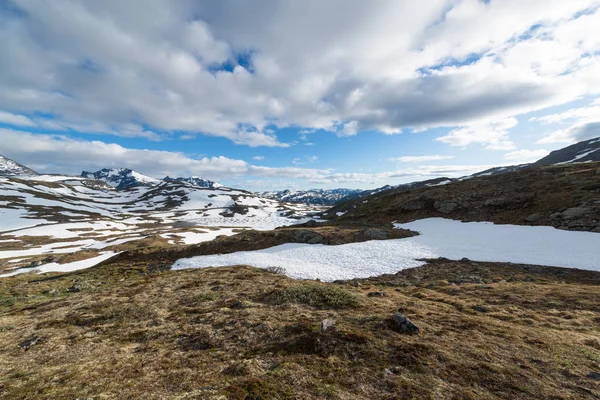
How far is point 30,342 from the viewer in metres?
12.8

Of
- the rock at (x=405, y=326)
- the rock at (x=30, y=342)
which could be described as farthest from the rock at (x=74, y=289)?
the rock at (x=405, y=326)

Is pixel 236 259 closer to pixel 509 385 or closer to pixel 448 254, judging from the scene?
pixel 448 254

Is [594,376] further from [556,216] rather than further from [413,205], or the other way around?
[413,205]

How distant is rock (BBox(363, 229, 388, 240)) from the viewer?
38438 mm

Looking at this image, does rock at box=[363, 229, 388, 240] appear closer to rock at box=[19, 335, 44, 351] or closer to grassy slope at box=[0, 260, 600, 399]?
grassy slope at box=[0, 260, 600, 399]

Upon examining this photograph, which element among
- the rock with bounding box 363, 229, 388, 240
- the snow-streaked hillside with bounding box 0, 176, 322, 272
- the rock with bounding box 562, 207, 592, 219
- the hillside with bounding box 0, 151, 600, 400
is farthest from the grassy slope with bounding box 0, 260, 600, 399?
the snow-streaked hillside with bounding box 0, 176, 322, 272

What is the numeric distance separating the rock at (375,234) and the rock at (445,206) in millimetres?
22016

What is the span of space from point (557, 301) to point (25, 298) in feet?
144

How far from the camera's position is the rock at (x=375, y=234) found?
3844 cm

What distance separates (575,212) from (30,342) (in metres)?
57.0

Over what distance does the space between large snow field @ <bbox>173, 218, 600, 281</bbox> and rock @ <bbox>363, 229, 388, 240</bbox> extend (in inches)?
91.4

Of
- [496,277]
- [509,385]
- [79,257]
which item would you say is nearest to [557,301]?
[496,277]

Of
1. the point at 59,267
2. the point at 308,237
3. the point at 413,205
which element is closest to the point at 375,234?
the point at 308,237

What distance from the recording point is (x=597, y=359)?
9.21 metres
